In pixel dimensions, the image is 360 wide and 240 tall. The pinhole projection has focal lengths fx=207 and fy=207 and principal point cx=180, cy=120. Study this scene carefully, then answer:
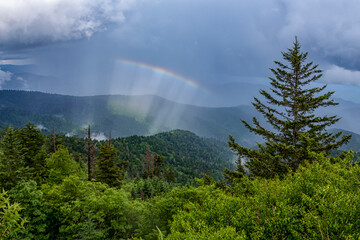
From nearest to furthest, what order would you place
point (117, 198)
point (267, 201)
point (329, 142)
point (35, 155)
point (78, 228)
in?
point (267, 201), point (78, 228), point (117, 198), point (329, 142), point (35, 155)

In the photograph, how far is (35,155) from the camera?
29.8 m

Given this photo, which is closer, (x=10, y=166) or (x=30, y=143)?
(x=10, y=166)

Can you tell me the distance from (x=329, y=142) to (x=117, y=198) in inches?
816

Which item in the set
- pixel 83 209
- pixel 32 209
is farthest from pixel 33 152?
pixel 83 209

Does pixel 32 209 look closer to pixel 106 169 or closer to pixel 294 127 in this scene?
pixel 106 169

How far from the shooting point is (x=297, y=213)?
8.63 m

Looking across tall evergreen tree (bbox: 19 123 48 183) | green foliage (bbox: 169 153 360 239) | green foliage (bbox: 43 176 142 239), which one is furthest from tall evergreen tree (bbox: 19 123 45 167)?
green foliage (bbox: 169 153 360 239)

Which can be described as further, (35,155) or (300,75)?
(35,155)

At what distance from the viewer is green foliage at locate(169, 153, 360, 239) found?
23.4ft

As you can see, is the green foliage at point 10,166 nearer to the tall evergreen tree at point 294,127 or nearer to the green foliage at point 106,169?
the green foliage at point 106,169

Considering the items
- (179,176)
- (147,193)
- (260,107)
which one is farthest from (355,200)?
(179,176)

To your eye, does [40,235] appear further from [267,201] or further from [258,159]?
[258,159]

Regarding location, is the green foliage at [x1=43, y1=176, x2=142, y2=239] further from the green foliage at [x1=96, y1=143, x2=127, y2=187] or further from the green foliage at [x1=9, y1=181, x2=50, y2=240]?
the green foliage at [x1=96, y1=143, x2=127, y2=187]

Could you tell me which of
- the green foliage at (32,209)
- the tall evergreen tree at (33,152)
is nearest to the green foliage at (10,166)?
the tall evergreen tree at (33,152)
